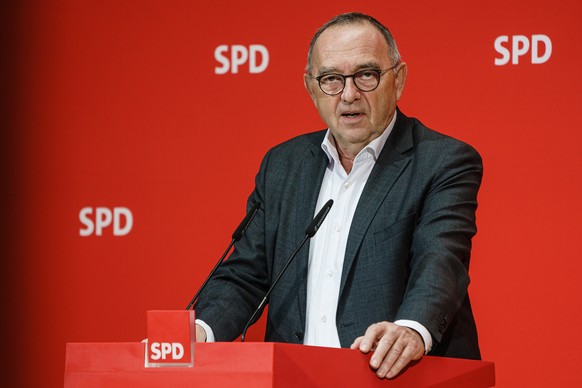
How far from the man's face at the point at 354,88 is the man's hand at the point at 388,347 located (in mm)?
847

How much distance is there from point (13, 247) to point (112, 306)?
17.6 inches

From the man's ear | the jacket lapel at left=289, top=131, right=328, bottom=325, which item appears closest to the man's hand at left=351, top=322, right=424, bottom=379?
the jacket lapel at left=289, top=131, right=328, bottom=325

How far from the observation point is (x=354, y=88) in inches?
96.4

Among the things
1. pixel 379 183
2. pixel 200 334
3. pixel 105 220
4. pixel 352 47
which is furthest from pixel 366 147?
pixel 105 220

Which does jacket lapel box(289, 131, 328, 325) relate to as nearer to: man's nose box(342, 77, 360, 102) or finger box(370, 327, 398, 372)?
man's nose box(342, 77, 360, 102)

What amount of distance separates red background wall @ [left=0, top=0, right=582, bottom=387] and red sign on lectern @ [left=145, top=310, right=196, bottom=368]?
1687mm

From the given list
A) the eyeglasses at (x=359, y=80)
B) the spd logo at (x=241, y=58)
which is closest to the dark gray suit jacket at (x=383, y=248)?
the eyeglasses at (x=359, y=80)

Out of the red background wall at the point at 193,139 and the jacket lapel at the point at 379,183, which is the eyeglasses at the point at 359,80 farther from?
the red background wall at the point at 193,139

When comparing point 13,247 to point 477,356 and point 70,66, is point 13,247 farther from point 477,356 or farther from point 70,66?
point 477,356

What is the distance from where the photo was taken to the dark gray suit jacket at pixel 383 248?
2201mm

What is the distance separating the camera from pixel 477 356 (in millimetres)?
2346

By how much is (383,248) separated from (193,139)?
133cm

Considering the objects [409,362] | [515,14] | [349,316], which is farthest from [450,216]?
[515,14]

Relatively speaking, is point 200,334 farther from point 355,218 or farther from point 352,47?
point 352,47
